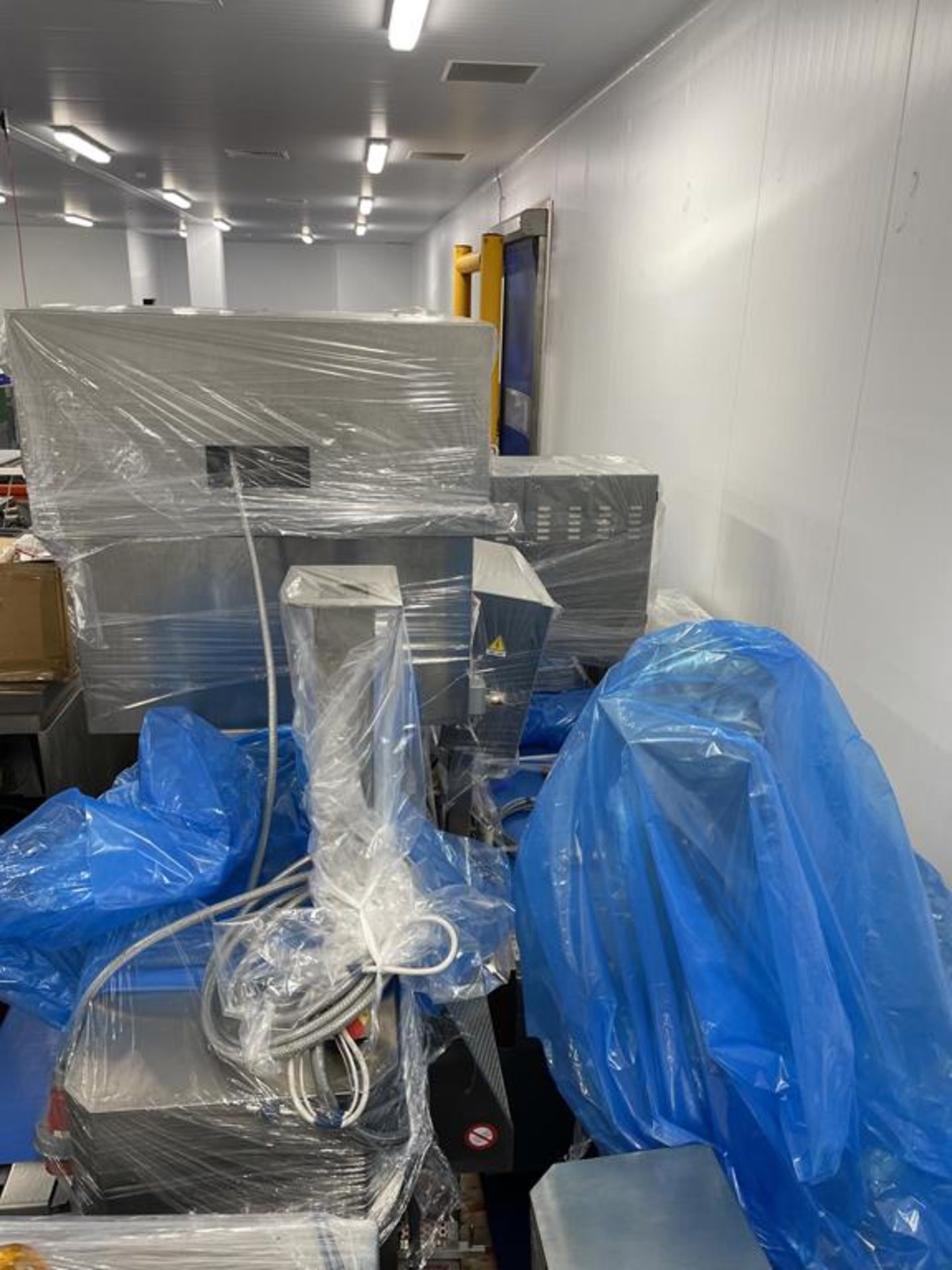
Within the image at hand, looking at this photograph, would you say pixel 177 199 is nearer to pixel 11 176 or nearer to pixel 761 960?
pixel 11 176

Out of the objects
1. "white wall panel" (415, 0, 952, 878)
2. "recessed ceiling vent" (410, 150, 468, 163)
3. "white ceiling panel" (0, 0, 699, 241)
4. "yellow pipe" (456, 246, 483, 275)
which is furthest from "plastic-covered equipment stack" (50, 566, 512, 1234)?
"yellow pipe" (456, 246, 483, 275)

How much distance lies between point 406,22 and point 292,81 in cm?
106

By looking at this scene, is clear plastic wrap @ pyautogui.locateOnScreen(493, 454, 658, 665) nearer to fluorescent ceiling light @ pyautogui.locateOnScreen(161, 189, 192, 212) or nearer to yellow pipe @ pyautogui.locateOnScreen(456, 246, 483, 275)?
yellow pipe @ pyautogui.locateOnScreen(456, 246, 483, 275)

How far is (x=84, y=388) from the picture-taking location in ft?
3.27

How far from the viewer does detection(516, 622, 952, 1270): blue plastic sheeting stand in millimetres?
807

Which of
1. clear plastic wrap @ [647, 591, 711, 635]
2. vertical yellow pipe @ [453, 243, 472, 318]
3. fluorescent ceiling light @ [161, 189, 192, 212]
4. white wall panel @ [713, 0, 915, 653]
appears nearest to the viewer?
white wall panel @ [713, 0, 915, 653]

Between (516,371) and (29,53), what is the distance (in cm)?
272

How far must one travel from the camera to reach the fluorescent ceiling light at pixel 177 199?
7.07 metres

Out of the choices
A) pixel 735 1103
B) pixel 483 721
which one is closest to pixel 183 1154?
pixel 735 1103

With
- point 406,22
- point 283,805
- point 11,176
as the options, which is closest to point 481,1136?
point 283,805

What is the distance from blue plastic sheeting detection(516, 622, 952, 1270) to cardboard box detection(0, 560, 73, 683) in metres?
1.09

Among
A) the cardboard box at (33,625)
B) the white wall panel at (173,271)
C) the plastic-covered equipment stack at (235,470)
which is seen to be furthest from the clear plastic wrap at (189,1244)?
the white wall panel at (173,271)

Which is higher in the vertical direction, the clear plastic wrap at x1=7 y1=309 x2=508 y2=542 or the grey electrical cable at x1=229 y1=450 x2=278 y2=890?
the clear plastic wrap at x1=7 y1=309 x2=508 y2=542

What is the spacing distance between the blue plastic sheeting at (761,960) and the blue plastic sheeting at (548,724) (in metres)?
0.97
